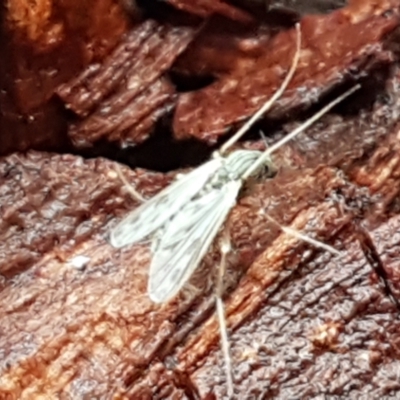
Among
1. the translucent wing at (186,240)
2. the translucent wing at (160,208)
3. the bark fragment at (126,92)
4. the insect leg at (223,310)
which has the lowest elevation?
the insect leg at (223,310)

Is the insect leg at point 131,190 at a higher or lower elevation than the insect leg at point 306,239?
higher

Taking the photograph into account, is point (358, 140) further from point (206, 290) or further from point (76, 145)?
point (76, 145)

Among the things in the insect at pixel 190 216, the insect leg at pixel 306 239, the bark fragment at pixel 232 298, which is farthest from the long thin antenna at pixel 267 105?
the insect leg at pixel 306 239

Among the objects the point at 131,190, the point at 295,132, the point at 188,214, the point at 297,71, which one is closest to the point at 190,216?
the point at 188,214

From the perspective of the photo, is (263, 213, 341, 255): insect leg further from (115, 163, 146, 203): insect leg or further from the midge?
(115, 163, 146, 203): insect leg

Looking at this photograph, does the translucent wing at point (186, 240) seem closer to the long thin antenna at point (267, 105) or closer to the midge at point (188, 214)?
the midge at point (188, 214)

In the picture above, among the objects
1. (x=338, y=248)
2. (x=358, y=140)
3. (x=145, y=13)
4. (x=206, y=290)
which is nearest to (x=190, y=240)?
(x=206, y=290)

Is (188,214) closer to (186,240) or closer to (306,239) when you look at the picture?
(186,240)
